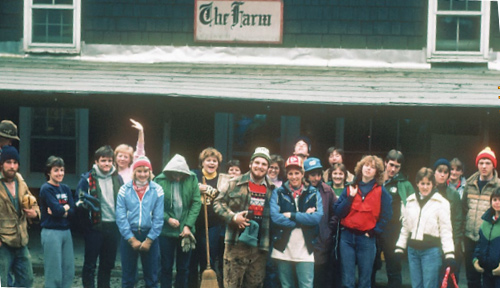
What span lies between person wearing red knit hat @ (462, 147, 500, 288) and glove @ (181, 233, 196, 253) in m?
3.11

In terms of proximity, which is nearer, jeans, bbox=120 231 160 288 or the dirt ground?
jeans, bbox=120 231 160 288

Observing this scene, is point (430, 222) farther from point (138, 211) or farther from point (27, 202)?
point (27, 202)

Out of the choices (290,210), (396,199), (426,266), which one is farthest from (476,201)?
(290,210)

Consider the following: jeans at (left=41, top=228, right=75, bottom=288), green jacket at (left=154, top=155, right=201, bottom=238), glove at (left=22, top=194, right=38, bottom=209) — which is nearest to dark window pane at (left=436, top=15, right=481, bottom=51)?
green jacket at (left=154, top=155, right=201, bottom=238)

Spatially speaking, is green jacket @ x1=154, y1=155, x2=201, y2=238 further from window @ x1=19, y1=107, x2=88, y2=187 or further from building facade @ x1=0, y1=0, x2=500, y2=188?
window @ x1=19, y1=107, x2=88, y2=187

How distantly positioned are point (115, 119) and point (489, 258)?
7095 mm

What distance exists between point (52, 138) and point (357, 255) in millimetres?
6997

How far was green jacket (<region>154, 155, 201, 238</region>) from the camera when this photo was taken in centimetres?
810

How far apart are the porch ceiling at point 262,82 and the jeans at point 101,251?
2.95 m

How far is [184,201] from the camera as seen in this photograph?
814 centimetres

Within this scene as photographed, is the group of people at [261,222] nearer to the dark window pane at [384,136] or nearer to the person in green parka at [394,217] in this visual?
the person in green parka at [394,217]

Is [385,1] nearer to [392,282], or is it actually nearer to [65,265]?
[392,282]

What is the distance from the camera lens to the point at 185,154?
40.4 feet

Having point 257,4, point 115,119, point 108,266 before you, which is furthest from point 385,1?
point 108,266
